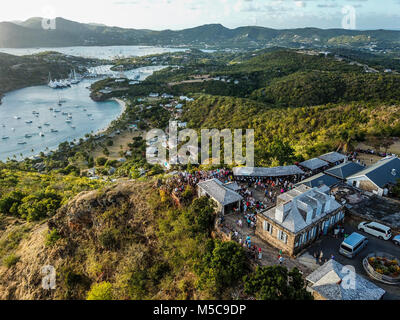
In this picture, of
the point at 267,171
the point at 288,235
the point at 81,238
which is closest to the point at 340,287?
the point at 288,235

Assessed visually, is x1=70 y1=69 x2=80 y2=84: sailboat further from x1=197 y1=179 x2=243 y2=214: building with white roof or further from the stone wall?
the stone wall

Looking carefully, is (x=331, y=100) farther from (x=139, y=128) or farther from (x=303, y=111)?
(x=139, y=128)

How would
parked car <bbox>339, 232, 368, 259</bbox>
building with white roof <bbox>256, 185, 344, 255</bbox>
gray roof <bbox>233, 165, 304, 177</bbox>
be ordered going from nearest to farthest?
parked car <bbox>339, 232, 368, 259</bbox> → building with white roof <bbox>256, 185, 344, 255</bbox> → gray roof <bbox>233, 165, 304, 177</bbox>

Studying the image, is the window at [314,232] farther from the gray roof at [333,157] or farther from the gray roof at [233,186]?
the gray roof at [333,157]

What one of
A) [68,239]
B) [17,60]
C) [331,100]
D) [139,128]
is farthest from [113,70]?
[68,239]

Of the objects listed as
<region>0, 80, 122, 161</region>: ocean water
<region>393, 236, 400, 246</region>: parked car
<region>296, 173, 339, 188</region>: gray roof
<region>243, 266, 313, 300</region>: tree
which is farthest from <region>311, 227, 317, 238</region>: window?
<region>0, 80, 122, 161</region>: ocean water

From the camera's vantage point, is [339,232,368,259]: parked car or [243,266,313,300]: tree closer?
[243,266,313,300]: tree

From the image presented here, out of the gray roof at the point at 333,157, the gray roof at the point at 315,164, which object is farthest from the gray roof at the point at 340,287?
the gray roof at the point at 333,157
